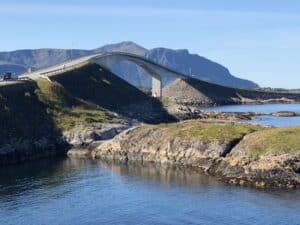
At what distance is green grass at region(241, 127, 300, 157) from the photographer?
3816 inches

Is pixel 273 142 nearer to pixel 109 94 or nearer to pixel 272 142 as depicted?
pixel 272 142

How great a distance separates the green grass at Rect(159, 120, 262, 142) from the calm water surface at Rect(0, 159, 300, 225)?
9.60 metres

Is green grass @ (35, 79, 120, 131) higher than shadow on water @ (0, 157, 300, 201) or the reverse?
higher

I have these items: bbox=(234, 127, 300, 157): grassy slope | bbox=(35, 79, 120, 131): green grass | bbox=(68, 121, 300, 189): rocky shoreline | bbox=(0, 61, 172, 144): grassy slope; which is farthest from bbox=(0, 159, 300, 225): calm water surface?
bbox=(35, 79, 120, 131): green grass

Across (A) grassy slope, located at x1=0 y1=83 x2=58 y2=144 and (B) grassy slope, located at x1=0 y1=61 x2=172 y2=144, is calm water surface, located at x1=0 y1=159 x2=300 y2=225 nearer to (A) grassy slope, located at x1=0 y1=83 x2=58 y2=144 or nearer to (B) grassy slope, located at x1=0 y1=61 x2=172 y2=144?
(A) grassy slope, located at x1=0 y1=83 x2=58 y2=144

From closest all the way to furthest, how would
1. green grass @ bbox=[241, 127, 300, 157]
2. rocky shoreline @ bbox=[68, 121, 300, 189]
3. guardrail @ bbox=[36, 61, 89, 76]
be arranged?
rocky shoreline @ bbox=[68, 121, 300, 189] < green grass @ bbox=[241, 127, 300, 157] < guardrail @ bbox=[36, 61, 89, 76]

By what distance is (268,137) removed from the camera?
102875mm

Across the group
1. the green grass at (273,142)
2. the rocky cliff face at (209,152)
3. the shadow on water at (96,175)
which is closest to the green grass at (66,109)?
the rocky cliff face at (209,152)

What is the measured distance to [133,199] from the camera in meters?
84.2

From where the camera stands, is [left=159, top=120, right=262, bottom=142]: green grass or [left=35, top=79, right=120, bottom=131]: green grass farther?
[left=35, top=79, right=120, bottom=131]: green grass

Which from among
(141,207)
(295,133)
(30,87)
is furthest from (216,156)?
(30,87)

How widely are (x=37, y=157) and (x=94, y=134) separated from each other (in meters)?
13.4

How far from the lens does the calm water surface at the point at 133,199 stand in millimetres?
73250

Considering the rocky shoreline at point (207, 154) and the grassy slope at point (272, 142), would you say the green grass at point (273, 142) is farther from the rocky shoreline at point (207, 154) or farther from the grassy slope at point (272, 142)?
the rocky shoreline at point (207, 154)
